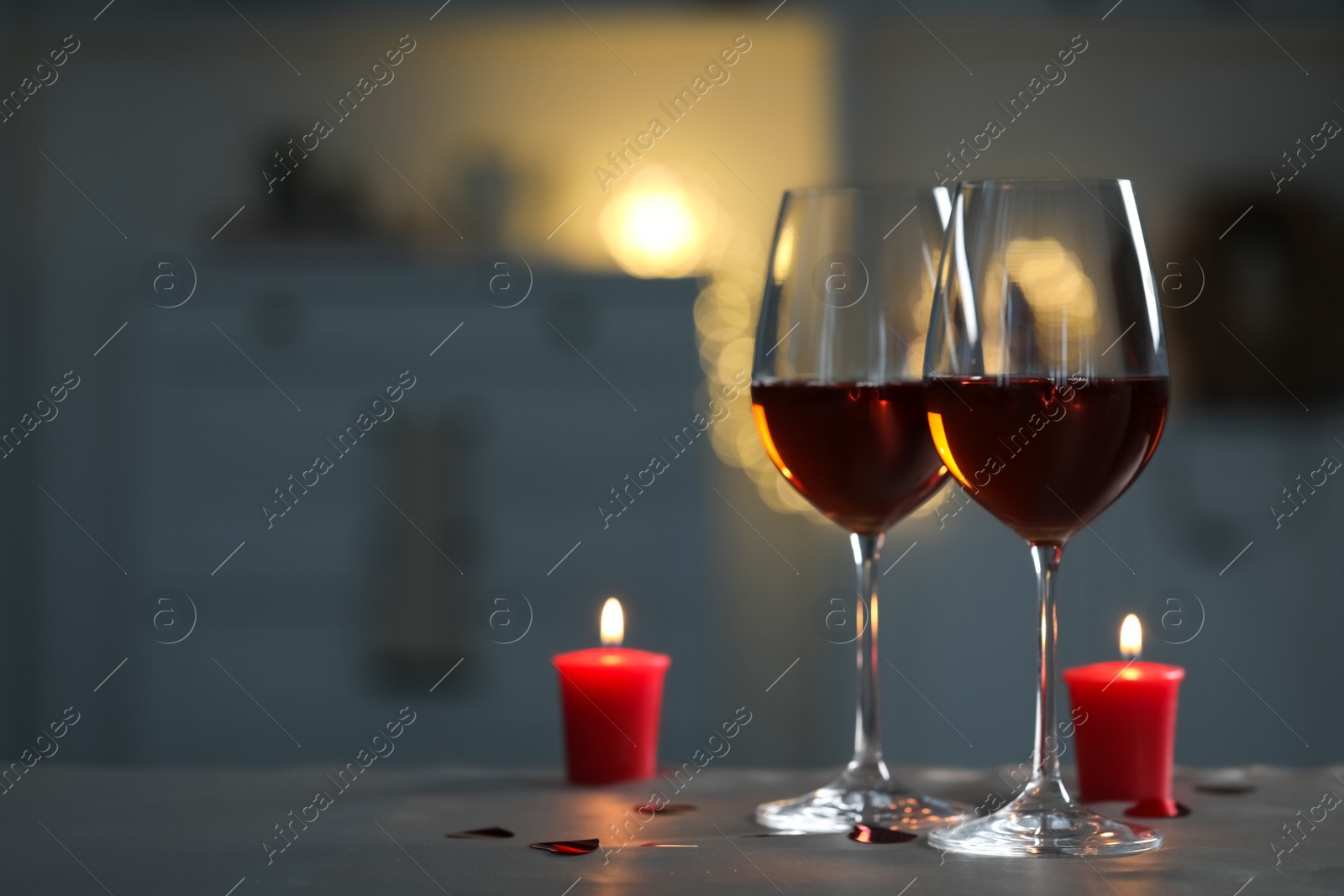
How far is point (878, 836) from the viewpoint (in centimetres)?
73

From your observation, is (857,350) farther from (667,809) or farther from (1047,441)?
(667,809)

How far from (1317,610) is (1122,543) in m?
0.44

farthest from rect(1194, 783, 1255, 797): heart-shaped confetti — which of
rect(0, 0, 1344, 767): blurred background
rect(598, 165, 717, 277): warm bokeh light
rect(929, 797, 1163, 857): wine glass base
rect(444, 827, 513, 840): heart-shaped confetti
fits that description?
rect(598, 165, 717, 277): warm bokeh light

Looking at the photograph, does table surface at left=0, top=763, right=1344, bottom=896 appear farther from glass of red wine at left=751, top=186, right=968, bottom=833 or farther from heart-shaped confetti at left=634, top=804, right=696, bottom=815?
glass of red wine at left=751, top=186, right=968, bottom=833

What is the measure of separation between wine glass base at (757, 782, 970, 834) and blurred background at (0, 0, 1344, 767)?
191 cm

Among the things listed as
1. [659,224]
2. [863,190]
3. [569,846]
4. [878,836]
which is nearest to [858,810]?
[878,836]

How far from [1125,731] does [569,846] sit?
1.10 ft

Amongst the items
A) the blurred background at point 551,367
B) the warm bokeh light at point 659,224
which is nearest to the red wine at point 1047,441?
the blurred background at point 551,367

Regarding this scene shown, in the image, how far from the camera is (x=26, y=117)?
3.21 metres

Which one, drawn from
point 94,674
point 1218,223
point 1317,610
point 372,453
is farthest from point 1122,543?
point 94,674

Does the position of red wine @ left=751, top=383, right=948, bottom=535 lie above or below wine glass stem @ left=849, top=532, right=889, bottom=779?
above

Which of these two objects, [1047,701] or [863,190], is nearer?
[1047,701]

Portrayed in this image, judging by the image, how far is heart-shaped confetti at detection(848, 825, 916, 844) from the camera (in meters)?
0.73

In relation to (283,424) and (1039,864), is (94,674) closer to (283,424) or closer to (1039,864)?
(283,424)
